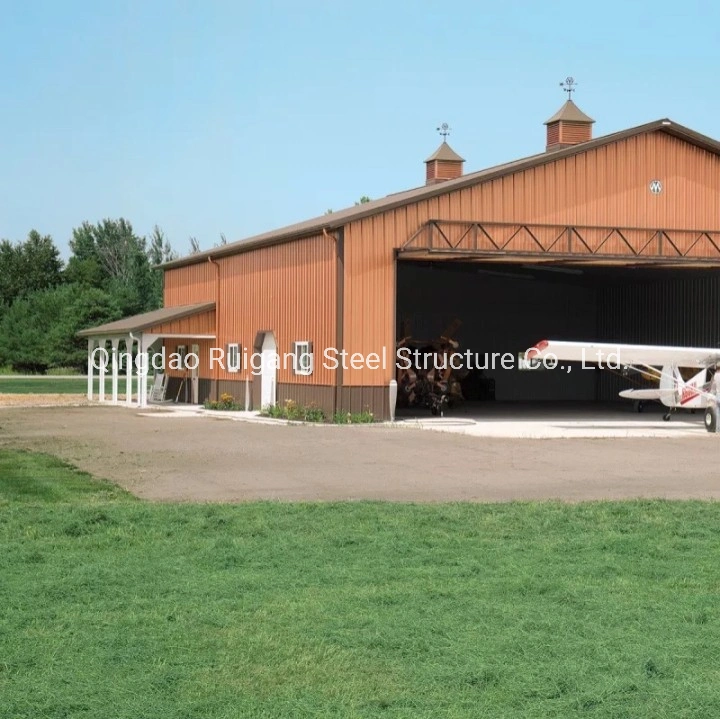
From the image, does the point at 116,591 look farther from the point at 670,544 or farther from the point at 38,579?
the point at 670,544

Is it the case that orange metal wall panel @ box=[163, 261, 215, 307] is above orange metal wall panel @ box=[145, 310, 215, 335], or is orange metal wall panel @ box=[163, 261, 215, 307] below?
above

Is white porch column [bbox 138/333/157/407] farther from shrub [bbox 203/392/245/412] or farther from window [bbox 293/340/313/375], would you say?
window [bbox 293/340/313/375]

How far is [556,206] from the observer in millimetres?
27906

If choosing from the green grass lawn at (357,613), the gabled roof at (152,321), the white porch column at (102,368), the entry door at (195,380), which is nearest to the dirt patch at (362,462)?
the green grass lawn at (357,613)

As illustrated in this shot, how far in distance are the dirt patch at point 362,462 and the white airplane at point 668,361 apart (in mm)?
2964

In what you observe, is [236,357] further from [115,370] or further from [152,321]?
[115,370]

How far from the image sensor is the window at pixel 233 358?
33281mm

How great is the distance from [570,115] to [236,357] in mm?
11759

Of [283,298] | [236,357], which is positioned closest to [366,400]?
[283,298]

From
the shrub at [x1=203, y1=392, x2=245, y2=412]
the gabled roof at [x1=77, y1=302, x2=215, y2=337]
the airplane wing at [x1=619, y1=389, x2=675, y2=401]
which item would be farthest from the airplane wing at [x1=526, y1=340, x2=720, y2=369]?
the gabled roof at [x1=77, y1=302, x2=215, y2=337]

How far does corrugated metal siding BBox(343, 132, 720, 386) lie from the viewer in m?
26.4

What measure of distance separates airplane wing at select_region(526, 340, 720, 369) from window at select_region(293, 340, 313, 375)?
572 centimetres

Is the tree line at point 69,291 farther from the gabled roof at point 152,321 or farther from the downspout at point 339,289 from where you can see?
the downspout at point 339,289

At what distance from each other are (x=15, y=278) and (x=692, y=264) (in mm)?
73768
